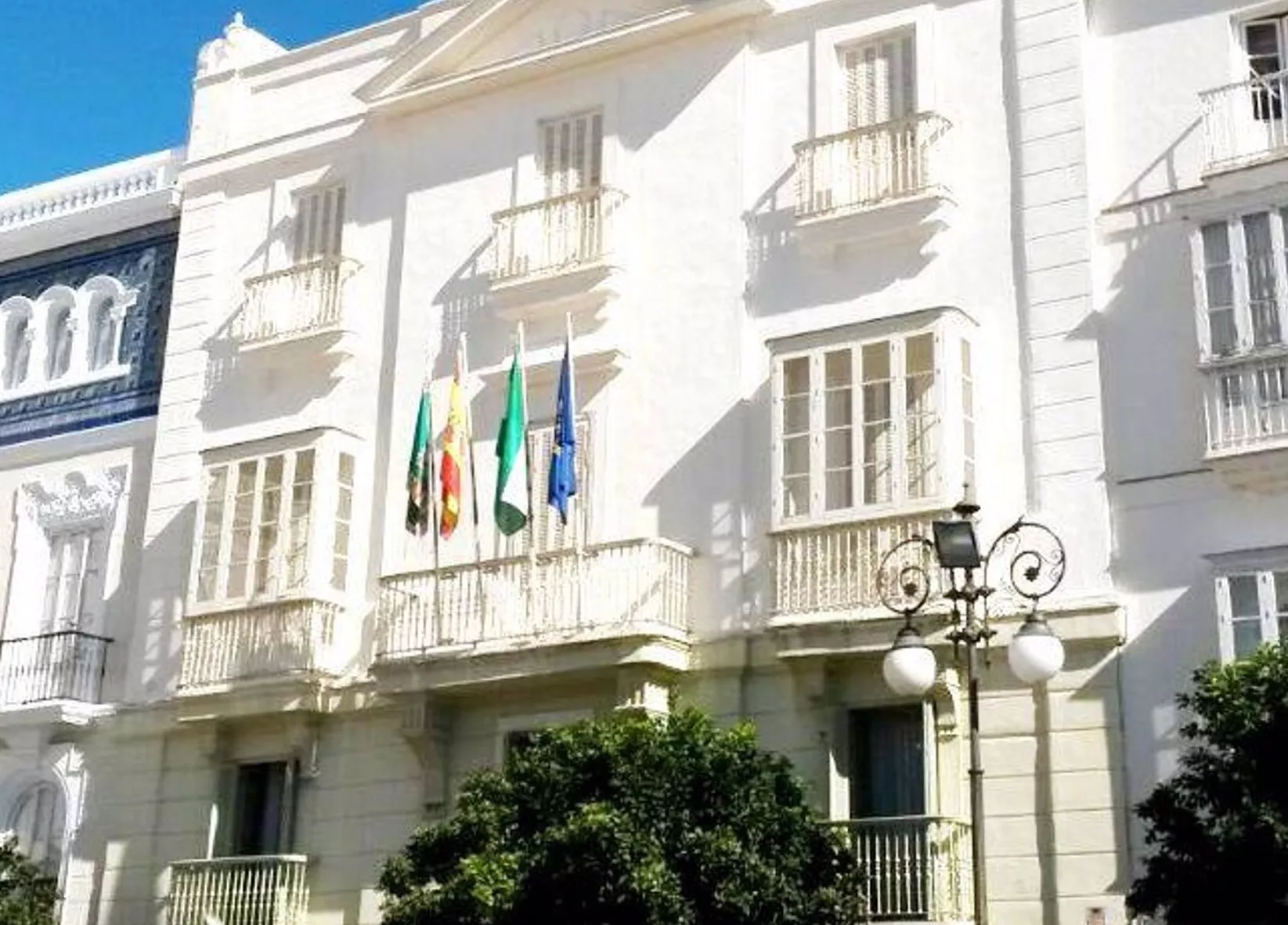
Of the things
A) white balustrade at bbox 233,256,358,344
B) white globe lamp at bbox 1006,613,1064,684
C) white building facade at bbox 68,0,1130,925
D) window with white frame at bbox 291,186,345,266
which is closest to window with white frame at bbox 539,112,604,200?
white building facade at bbox 68,0,1130,925

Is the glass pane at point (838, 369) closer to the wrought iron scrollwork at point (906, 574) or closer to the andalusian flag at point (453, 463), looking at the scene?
the wrought iron scrollwork at point (906, 574)

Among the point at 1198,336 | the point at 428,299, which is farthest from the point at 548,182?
the point at 1198,336

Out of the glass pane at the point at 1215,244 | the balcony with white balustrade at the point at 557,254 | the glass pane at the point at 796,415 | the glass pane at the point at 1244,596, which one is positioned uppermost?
the balcony with white balustrade at the point at 557,254

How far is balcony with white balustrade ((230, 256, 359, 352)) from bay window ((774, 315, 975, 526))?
564cm

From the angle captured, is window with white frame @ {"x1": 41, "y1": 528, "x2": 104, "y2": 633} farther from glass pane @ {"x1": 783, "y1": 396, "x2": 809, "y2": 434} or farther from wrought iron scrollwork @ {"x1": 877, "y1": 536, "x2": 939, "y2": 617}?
wrought iron scrollwork @ {"x1": 877, "y1": 536, "x2": 939, "y2": 617}

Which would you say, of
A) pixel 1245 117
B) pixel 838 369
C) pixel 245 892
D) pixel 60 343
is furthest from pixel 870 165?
pixel 60 343

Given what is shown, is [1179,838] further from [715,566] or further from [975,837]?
[715,566]

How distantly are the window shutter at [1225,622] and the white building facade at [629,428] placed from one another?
2.72 ft

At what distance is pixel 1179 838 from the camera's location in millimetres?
13570

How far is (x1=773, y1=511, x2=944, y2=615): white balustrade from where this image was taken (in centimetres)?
1656

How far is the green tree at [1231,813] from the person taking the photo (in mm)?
13000

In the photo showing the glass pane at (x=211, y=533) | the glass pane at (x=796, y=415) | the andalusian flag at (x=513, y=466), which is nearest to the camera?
the glass pane at (x=796, y=415)

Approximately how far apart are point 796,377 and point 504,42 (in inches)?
238

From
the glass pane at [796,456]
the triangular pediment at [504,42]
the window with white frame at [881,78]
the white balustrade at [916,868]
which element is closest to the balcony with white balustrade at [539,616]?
the glass pane at [796,456]
